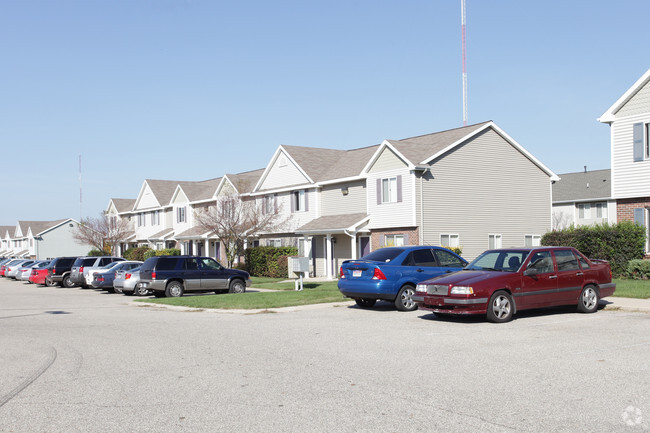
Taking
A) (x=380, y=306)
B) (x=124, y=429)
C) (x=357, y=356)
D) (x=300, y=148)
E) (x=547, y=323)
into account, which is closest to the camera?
(x=124, y=429)

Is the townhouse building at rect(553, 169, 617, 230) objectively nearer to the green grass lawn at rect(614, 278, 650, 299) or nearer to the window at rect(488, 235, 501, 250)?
the window at rect(488, 235, 501, 250)

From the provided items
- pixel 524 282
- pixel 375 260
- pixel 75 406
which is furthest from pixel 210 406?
pixel 375 260

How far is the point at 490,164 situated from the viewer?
113 feet

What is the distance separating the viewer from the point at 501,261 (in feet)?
48.4

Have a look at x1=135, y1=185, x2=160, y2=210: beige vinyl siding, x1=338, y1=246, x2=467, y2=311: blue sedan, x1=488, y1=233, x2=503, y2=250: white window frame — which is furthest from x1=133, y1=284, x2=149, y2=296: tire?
x1=135, y1=185, x2=160, y2=210: beige vinyl siding

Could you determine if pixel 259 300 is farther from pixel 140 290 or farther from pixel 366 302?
pixel 140 290

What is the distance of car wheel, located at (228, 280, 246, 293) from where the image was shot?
82.7 feet

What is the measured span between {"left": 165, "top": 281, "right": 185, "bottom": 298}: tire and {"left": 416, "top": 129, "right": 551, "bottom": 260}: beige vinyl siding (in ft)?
41.1

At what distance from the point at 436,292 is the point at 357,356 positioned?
14.4ft

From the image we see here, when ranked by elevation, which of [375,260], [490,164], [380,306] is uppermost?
[490,164]

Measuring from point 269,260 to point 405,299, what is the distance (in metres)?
22.9

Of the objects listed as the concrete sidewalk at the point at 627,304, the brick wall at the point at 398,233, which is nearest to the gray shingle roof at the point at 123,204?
the brick wall at the point at 398,233

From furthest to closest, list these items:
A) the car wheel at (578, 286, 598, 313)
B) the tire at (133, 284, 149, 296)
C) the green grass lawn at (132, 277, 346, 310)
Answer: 1. the tire at (133, 284, 149, 296)
2. the green grass lawn at (132, 277, 346, 310)
3. the car wheel at (578, 286, 598, 313)

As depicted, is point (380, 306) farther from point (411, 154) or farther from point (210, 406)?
point (411, 154)
